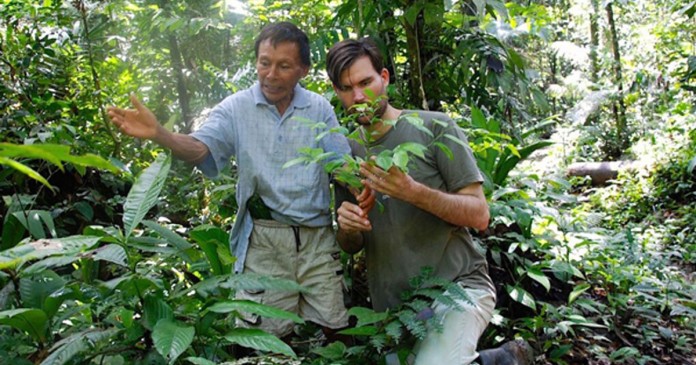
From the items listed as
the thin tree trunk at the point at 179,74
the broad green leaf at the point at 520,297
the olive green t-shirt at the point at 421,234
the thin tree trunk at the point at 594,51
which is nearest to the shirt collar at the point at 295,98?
the olive green t-shirt at the point at 421,234

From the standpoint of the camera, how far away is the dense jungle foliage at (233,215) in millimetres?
1628

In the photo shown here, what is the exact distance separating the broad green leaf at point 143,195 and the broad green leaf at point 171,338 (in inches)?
11.3

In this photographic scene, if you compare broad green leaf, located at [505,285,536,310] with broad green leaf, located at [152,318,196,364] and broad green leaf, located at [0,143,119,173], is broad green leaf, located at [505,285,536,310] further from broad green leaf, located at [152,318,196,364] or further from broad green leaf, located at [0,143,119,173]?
broad green leaf, located at [0,143,119,173]

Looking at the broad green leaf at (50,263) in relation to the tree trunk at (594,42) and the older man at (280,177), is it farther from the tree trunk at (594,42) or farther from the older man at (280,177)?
the tree trunk at (594,42)

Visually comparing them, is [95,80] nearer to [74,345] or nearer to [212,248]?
[212,248]

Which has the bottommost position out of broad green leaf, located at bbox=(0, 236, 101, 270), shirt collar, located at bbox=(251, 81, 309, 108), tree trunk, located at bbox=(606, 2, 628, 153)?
tree trunk, located at bbox=(606, 2, 628, 153)

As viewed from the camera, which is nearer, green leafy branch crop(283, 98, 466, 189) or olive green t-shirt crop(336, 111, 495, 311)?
green leafy branch crop(283, 98, 466, 189)

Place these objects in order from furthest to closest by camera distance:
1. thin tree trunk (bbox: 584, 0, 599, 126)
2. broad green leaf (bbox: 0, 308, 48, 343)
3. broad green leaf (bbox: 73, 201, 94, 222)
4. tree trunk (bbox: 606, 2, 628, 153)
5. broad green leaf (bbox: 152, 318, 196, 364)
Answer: thin tree trunk (bbox: 584, 0, 599, 126) < tree trunk (bbox: 606, 2, 628, 153) < broad green leaf (bbox: 73, 201, 94, 222) < broad green leaf (bbox: 0, 308, 48, 343) < broad green leaf (bbox: 152, 318, 196, 364)

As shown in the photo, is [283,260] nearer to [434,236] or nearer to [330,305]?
[330,305]

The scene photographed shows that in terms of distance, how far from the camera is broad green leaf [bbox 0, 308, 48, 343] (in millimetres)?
1486

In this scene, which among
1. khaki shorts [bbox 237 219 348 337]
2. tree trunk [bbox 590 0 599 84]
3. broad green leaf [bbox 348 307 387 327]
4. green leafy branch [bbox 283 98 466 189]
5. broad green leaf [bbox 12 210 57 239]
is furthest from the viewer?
tree trunk [bbox 590 0 599 84]

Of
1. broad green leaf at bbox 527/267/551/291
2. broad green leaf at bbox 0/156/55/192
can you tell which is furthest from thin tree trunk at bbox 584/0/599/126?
broad green leaf at bbox 0/156/55/192

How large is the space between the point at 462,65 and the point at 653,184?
17.0 feet

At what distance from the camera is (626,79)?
35.6ft
